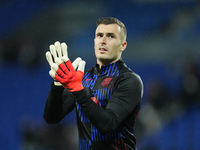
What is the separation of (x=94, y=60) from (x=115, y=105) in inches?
86.2

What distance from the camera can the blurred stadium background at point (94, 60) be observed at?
3.15 metres

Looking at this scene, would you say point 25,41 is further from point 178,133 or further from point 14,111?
point 178,133

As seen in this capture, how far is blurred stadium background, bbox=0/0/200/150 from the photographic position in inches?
124

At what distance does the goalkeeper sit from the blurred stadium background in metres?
1.76

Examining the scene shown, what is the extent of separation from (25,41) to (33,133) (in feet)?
4.43

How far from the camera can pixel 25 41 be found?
3564 mm

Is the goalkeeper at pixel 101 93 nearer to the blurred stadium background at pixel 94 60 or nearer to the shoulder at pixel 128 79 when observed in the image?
the shoulder at pixel 128 79

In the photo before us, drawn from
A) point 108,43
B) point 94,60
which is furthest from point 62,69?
point 94,60

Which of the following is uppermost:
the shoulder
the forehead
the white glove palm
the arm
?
the forehead

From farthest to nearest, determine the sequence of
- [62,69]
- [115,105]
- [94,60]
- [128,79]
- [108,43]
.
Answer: [94,60] → [108,43] → [128,79] → [115,105] → [62,69]

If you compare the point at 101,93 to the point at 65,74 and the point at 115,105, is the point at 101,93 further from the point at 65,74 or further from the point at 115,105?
the point at 65,74

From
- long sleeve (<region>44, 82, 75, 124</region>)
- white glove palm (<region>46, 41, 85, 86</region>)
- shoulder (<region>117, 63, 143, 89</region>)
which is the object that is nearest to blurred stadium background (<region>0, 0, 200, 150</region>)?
long sleeve (<region>44, 82, 75, 124</region>)

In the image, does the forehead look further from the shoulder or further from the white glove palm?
the white glove palm

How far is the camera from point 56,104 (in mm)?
1430
